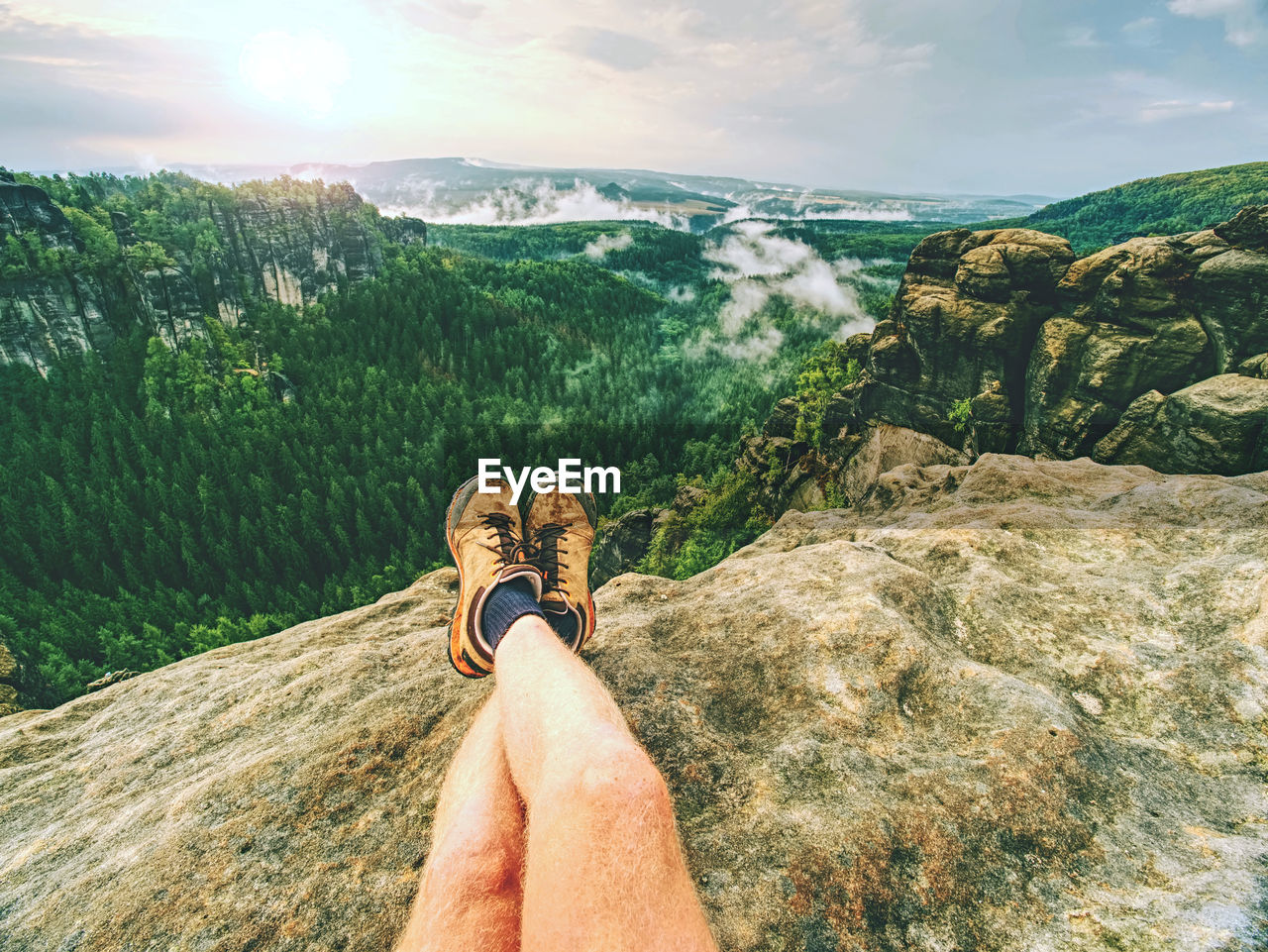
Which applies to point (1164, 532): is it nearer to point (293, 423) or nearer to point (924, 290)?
point (924, 290)

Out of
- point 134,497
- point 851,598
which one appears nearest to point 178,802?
point 851,598

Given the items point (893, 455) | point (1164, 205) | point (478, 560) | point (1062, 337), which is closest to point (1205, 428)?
point (1062, 337)

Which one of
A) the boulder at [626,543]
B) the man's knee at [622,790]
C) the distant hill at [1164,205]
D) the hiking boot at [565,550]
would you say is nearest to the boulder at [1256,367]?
the hiking boot at [565,550]

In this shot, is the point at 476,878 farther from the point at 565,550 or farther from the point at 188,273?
the point at 188,273

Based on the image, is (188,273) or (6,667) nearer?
(6,667)

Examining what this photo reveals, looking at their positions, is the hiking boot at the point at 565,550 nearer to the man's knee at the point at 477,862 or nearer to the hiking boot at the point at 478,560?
the hiking boot at the point at 478,560
